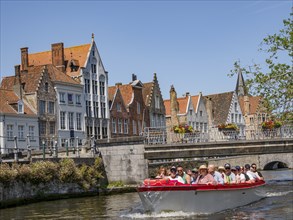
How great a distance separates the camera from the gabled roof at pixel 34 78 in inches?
2121

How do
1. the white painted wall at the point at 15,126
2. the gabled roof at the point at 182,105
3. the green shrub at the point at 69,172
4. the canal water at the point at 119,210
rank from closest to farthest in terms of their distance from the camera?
the canal water at the point at 119,210 → the green shrub at the point at 69,172 → the white painted wall at the point at 15,126 → the gabled roof at the point at 182,105

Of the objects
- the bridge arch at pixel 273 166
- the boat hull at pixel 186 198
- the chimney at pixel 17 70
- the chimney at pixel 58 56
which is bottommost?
the boat hull at pixel 186 198

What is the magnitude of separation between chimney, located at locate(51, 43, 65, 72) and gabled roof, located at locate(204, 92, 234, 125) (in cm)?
3317

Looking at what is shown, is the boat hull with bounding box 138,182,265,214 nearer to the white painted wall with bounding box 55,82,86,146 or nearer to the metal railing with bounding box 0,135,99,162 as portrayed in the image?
the metal railing with bounding box 0,135,99,162

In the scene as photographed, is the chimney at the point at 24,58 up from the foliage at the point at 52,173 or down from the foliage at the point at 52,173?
up

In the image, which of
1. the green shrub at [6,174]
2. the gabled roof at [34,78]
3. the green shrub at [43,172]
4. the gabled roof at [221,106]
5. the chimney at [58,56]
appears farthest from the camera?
the gabled roof at [221,106]

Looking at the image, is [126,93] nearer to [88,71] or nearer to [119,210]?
[88,71]

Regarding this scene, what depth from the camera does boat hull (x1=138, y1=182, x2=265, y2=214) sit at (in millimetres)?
21078

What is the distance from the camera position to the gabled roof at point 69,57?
60.4 meters

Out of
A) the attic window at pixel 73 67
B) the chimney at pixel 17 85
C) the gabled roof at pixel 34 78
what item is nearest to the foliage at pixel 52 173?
the chimney at pixel 17 85

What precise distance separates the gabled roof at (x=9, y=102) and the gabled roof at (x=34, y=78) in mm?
1661

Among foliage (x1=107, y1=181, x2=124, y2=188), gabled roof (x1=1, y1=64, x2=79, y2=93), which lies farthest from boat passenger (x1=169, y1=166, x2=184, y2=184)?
gabled roof (x1=1, y1=64, x2=79, y2=93)

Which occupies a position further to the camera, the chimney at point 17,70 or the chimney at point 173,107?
the chimney at point 173,107

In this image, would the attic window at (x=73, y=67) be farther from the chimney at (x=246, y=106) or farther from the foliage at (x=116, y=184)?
the chimney at (x=246, y=106)
